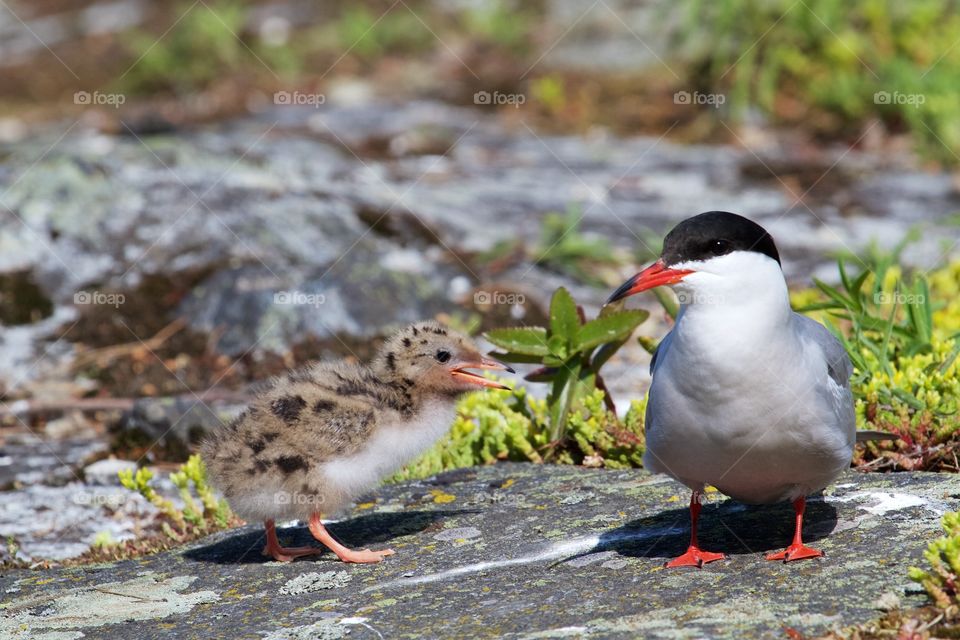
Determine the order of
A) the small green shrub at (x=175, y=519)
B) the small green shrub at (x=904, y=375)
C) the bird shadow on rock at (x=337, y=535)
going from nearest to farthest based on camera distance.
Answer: the bird shadow on rock at (x=337, y=535) < the small green shrub at (x=904, y=375) < the small green shrub at (x=175, y=519)

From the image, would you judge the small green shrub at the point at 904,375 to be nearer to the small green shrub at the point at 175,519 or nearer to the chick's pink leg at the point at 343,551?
the chick's pink leg at the point at 343,551

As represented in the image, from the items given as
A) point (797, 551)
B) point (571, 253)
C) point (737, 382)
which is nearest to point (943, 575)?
point (797, 551)

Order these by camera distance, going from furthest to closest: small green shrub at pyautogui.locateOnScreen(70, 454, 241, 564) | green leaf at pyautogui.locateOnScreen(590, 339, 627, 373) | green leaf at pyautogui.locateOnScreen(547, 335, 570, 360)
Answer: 1. green leaf at pyautogui.locateOnScreen(590, 339, 627, 373)
2. green leaf at pyautogui.locateOnScreen(547, 335, 570, 360)
3. small green shrub at pyautogui.locateOnScreen(70, 454, 241, 564)

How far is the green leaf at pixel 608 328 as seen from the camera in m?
5.60

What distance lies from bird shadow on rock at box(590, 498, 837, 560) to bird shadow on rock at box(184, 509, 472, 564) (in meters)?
0.88

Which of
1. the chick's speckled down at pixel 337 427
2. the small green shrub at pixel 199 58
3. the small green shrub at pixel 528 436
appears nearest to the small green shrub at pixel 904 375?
the small green shrub at pixel 528 436

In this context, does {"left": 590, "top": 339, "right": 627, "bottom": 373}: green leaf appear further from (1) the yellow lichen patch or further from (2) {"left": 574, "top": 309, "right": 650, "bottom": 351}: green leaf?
(1) the yellow lichen patch

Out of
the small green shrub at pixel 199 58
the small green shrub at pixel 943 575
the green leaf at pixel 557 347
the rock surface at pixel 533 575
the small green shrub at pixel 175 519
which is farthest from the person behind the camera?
the small green shrub at pixel 199 58

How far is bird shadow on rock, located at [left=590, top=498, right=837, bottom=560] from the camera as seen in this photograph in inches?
171

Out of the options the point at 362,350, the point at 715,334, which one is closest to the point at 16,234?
the point at 362,350

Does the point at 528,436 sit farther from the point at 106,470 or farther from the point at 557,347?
the point at 106,470

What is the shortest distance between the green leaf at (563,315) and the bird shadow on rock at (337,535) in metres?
1.08

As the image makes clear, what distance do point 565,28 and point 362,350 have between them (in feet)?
27.3

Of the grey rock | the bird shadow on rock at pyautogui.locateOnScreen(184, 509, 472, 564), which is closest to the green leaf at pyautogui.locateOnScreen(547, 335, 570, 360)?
the bird shadow on rock at pyautogui.locateOnScreen(184, 509, 472, 564)
